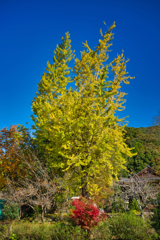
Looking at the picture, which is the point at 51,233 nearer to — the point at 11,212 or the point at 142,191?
the point at 11,212

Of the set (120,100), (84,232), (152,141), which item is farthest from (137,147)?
(84,232)

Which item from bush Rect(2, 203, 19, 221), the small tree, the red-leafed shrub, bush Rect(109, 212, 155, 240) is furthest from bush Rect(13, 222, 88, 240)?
the small tree

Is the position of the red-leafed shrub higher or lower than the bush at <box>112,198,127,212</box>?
higher

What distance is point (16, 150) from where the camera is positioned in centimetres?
1136

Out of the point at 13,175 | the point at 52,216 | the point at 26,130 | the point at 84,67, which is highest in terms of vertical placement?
the point at 84,67

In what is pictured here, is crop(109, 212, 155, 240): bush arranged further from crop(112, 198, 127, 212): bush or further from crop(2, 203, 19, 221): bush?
crop(112, 198, 127, 212): bush

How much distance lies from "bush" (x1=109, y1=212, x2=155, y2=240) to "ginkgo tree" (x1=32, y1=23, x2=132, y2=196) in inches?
97.9

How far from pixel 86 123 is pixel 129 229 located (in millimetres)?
4647

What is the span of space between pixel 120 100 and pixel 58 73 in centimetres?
500

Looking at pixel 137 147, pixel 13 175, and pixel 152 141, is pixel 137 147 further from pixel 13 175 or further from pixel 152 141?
pixel 13 175

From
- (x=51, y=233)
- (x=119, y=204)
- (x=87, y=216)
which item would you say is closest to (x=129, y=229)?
(x=87, y=216)

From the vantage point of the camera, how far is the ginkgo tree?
7766 mm

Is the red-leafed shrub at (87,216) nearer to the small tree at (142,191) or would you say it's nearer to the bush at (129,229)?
the bush at (129,229)

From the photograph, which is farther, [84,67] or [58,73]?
[58,73]
